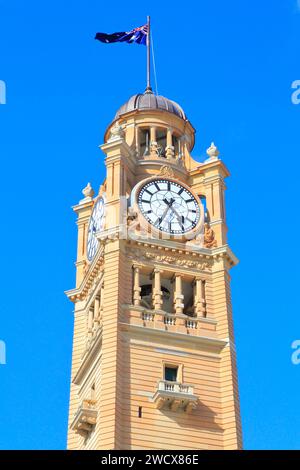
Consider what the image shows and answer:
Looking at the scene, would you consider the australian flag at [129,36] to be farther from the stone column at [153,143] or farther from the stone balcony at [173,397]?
the stone balcony at [173,397]

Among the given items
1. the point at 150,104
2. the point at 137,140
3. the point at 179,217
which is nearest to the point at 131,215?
the point at 179,217

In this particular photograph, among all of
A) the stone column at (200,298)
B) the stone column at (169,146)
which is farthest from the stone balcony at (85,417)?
the stone column at (169,146)

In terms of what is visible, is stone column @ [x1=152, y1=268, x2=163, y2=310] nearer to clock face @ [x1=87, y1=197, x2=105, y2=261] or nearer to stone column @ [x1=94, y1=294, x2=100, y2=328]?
stone column @ [x1=94, y1=294, x2=100, y2=328]

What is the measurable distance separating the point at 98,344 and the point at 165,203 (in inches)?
452

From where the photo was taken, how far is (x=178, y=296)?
238ft

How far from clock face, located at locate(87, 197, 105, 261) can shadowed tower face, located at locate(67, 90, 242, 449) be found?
0.15 m

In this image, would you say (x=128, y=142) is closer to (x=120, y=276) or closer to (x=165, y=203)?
(x=165, y=203)

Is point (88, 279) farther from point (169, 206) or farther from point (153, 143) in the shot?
point (153, 143)

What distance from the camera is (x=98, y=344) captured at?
Answer: 229 ft

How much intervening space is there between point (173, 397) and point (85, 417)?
17.7 feet

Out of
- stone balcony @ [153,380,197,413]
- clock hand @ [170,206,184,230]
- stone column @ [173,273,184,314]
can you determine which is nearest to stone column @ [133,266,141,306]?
stone column @ [173,273,184,314]

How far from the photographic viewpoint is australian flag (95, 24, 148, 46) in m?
84.1
